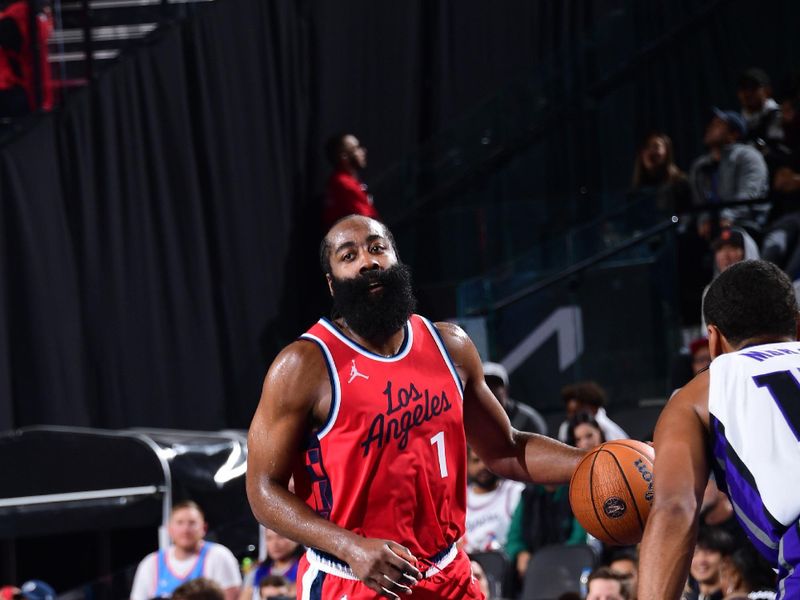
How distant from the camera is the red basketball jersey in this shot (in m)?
4.12

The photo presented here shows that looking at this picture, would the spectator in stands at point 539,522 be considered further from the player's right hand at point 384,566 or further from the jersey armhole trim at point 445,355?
the player's right hand at point 384,566

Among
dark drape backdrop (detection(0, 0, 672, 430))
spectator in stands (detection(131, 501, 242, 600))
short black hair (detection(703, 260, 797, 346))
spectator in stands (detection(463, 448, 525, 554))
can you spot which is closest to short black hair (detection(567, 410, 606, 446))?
spectator in stands (detection(463, 448, 525, 554))

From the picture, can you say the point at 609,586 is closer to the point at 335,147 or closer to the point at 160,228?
the point at 335,147

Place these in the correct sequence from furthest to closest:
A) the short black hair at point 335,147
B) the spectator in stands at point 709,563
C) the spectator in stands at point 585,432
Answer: the short black hair at point 335,147 < the spectator in stands at point 585,432 < the spectator in stands at point 709,563

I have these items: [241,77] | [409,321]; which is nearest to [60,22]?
[241,77]

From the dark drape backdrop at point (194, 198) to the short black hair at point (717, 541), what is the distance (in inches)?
259

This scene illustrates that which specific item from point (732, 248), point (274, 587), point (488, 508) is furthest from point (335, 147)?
point (274, 587)

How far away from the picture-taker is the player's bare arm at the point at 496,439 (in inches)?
176

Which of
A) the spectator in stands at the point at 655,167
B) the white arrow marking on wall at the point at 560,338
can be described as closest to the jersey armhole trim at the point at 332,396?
the white arrow marking on wall at the point at 560,338

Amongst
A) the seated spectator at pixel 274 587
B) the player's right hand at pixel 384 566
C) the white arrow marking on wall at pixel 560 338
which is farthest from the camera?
the white arrow marking on wall at pixel 560 338

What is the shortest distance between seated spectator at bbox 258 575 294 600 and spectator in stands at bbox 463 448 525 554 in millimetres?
1127

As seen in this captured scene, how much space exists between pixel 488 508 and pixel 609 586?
69.0 inches

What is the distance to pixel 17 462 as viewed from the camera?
31.9 ft

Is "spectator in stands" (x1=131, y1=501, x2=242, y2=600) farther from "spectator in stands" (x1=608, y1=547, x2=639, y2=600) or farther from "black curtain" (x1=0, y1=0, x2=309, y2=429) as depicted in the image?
"black curtain" (x1=0, y1=0, x2=309, y2=429)
